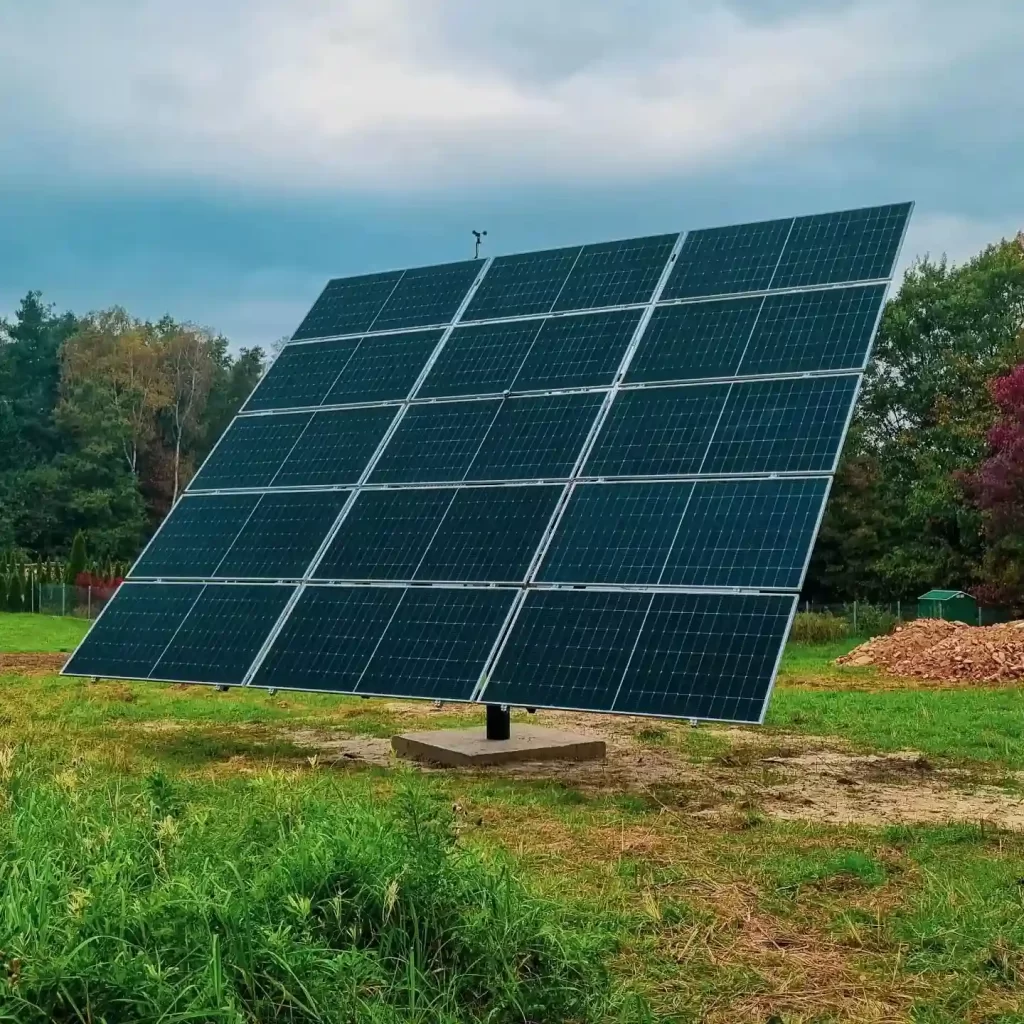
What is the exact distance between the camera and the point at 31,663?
26844 mm

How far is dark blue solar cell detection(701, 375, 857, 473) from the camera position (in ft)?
34.1

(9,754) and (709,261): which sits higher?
(709,261)

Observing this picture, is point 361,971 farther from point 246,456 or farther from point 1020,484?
point 1020,484

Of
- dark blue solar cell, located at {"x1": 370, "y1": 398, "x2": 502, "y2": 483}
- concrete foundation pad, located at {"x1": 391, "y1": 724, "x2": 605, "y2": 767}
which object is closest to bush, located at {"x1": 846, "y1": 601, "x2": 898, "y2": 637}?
concrete foundation pad, located at {"x1": 391, "y1": 724, "x2": 605, "y2": 767}

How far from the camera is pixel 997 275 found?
46188 mm

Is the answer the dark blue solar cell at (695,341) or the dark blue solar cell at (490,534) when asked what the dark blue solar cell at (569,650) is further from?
the dark blue solar cell at (695,341)

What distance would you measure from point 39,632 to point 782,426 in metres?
33.4

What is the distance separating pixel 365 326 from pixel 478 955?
11232 millimetres

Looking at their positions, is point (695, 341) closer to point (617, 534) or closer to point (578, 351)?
point (578, 351)

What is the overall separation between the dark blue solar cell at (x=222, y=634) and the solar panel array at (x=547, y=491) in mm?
31

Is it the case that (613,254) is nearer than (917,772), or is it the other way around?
(917,772)

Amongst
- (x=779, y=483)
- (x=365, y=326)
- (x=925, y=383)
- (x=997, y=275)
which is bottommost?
(x=779, y=483)

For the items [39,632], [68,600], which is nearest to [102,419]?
[68,600]

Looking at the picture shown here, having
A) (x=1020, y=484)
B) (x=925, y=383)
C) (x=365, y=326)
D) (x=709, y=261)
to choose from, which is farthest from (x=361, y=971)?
(x=925, y=383)
